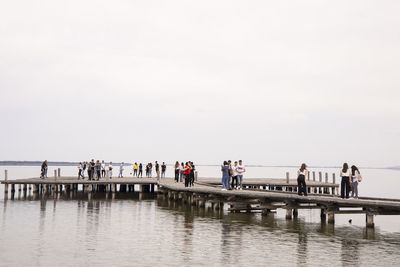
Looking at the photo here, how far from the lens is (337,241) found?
63.5ft

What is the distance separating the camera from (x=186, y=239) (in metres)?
19.3

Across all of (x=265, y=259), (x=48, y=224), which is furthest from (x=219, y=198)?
(x=265, y=259)

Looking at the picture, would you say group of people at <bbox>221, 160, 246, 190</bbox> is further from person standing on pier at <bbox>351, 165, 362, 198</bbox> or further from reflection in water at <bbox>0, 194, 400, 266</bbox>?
person standing on pier at <bbox>351, 165, 362, 198</bbox>

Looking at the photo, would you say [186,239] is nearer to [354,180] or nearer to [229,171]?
[354,180]

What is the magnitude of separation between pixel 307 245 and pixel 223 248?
3524 mm

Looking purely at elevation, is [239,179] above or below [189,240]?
above

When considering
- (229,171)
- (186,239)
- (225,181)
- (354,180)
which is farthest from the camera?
(229,171)

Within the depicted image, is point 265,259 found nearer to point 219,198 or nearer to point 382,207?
point 382,207

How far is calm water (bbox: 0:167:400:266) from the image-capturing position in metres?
15.4

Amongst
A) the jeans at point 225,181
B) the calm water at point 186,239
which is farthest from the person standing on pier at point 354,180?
the jeans at point 225,181

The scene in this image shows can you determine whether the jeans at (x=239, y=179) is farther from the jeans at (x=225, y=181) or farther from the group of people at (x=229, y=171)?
the jeans at (x=225, y=181)

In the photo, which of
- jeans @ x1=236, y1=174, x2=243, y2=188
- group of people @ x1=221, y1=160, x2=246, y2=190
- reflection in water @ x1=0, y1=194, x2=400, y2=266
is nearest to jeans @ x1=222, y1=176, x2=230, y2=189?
group of people @ x1=221, y1=160, x2=246, y2=190

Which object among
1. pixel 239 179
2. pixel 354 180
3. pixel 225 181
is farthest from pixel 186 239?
pixel 239 179

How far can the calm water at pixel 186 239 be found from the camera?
15359 millimetres
